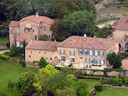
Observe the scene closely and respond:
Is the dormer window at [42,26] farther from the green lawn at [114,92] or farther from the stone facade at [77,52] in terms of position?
the green lawn at [114,92]

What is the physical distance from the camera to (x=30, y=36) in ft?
299

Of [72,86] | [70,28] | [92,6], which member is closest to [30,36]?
[70,28]

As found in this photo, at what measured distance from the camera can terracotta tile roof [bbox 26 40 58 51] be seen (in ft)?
275

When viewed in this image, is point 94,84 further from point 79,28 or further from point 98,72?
point 79,28

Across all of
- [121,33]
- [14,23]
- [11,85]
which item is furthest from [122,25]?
[11,85]

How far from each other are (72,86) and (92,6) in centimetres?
2797

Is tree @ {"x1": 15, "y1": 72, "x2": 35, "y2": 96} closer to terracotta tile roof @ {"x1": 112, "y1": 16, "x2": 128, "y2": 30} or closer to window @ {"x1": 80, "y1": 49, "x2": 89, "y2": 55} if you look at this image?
window @ {"x1": 80, "y1": 49, "x2": 89, "y2": 55}

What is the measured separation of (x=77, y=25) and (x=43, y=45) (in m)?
6.91

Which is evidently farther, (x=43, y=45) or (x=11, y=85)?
(x=43, y=45)

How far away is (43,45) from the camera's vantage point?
277 feet

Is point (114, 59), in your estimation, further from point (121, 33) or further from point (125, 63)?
point (121, 33)

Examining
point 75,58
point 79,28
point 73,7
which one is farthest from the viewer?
point 73,7

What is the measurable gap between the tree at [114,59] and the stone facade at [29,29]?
12323mm

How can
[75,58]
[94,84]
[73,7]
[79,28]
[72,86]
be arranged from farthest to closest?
[73,7]
[79,28]
[75,58]
[94,84]
[72,86]
